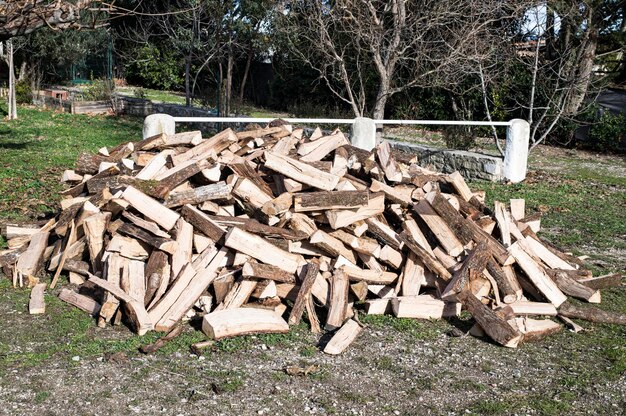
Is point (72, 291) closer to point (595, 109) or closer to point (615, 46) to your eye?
point (595, 109)

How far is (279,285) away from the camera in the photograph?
5215 mm

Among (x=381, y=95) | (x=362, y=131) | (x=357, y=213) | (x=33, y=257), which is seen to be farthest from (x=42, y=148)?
(x=357, y=213)

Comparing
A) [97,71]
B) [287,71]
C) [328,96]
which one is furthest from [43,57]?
[328,96]

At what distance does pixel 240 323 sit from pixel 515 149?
7356mm

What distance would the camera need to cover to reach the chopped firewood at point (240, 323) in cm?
462

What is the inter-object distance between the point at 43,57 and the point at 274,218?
2384 cm

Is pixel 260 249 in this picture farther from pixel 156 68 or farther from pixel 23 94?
pixel 156 68

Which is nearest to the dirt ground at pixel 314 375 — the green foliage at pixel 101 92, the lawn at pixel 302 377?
the lawn at pixel 302 377

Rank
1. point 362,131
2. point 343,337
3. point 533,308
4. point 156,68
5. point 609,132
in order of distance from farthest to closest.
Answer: point 156,68, point 609,132, point 362,131, point 533,308, point 343,337

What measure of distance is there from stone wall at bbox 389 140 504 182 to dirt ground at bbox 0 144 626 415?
605cm

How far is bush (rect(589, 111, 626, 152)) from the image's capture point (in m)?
16.9

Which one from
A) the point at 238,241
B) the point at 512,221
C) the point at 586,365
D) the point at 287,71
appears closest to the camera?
the point at 586,365

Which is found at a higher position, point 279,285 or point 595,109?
point 595,109

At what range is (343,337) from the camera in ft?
15.3
